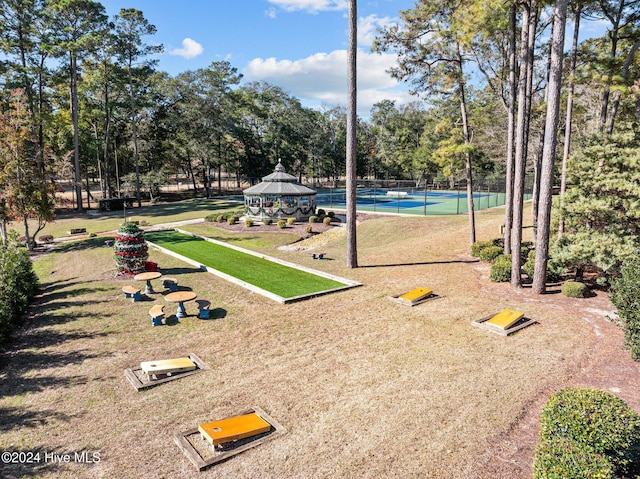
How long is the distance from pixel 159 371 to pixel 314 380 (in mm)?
3205

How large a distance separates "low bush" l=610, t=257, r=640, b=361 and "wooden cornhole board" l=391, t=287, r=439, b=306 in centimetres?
507

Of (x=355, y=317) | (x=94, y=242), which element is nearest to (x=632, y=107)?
(x=355, y=317)

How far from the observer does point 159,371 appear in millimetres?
7875

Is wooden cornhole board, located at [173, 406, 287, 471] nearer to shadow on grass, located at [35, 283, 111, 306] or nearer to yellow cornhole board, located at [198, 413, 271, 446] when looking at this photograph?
yellow cornhole board, located at [198, 413, 271, 446]

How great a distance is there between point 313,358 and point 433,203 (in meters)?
36.4

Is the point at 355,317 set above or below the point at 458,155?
below

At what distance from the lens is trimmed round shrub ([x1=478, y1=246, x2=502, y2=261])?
627 inches

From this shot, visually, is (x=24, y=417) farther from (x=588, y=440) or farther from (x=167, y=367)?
(x=588, y=440)

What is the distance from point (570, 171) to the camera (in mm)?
12367

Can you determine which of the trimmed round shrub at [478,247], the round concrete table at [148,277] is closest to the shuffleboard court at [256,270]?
the round concrete table at [148,277]

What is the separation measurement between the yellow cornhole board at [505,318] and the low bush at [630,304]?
90.8 inches

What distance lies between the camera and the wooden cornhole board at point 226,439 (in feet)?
18.6

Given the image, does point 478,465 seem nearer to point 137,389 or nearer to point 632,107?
point 137,389

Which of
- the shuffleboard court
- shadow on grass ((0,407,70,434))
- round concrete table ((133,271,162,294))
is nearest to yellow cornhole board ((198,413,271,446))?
shadow on grass ((0,407,70,434))
